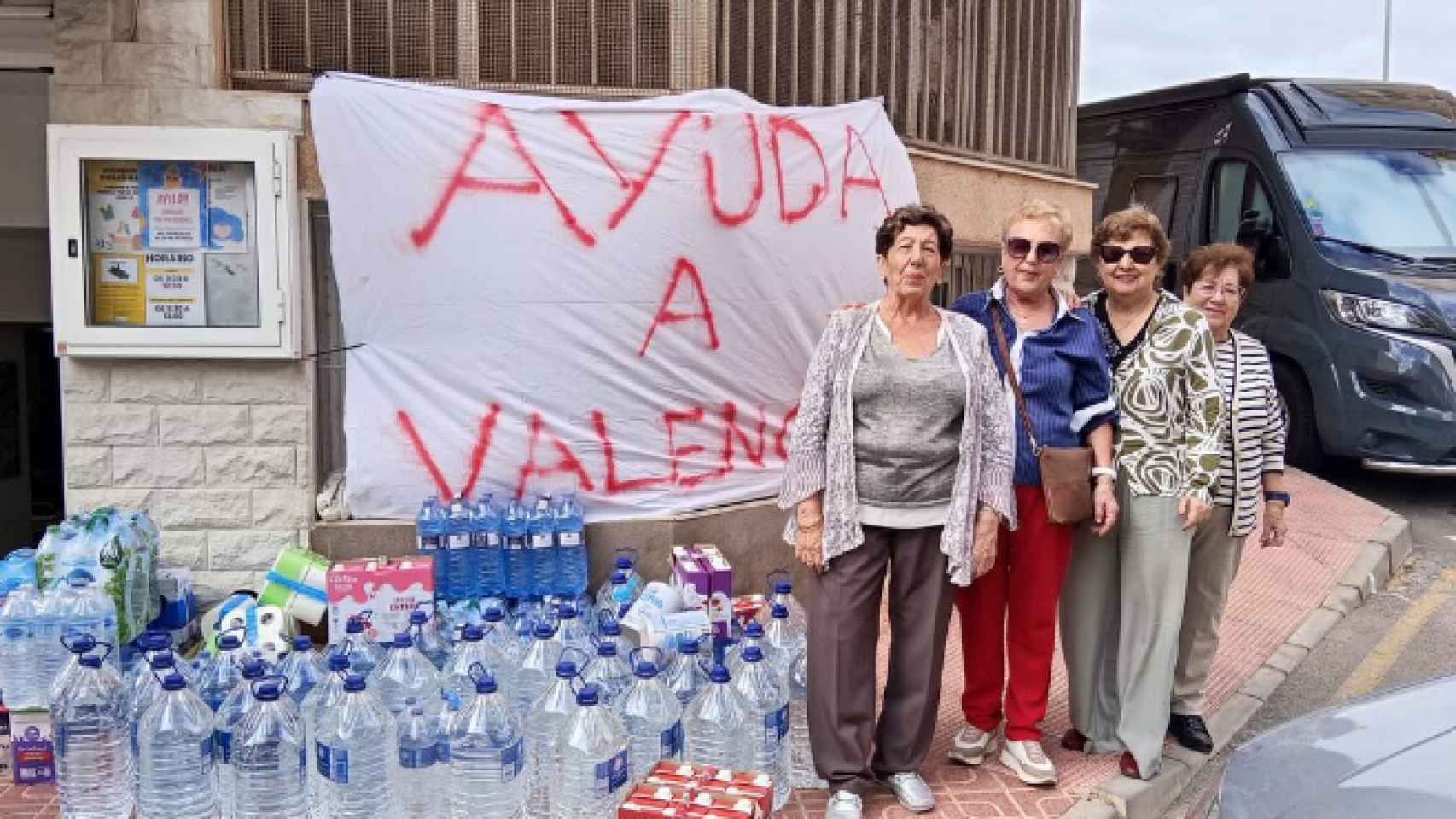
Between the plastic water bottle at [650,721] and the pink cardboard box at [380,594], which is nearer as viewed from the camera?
the plastic water bottle at [650,721]

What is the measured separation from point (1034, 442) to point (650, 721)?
1.53m

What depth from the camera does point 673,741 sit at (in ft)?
12.6

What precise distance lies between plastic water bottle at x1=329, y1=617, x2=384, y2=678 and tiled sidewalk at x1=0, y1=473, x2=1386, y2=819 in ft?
3.41

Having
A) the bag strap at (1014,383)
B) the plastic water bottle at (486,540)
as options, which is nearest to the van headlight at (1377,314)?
the bag strap at (1014,383)

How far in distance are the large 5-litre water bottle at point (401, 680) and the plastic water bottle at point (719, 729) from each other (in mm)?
870

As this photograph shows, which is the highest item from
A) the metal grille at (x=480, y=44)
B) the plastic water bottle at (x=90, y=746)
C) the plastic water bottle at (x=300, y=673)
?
the metal grille at (x=480, y=44)

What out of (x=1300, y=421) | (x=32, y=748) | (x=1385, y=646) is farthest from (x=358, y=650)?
(x=1300, y=421)

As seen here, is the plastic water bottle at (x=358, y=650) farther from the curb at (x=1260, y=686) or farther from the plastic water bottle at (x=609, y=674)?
the curb at (x=1260, y=686)

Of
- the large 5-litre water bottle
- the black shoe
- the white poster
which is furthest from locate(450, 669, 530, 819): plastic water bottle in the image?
the white poster

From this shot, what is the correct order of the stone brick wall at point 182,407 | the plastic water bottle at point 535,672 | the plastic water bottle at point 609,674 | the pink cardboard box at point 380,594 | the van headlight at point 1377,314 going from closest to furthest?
1. the plastic water bottle at point 609,674
2. the plastic water bottle at point 535,672
3. the pink cardboard box at point 380,594
4. the stone brick wall at point 182,407
5. the van headlight at point 1377,314

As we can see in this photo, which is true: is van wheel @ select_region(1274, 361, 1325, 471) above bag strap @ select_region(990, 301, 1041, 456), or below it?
below

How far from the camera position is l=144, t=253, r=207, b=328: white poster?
17.3 feet

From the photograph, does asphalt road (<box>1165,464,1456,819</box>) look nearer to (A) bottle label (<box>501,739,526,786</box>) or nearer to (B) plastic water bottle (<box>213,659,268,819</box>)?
(A) bottle label (<box>501,739,526,786</box>)

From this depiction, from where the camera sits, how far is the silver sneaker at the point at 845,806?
380 cm
